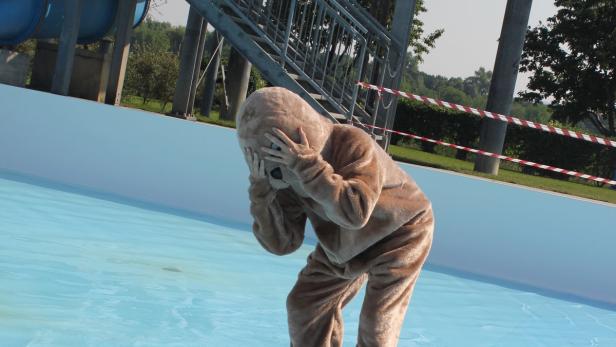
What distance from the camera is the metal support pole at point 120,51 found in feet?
41.2

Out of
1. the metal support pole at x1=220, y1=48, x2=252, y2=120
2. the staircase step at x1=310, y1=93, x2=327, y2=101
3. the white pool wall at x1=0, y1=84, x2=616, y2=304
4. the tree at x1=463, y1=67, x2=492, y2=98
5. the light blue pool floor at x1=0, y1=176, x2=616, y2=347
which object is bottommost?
A: the light blue pool floor at x1=0, y1=176, x2=616, y2=347

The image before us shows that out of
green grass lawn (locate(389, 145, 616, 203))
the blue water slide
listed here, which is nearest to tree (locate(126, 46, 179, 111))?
the blue water slide

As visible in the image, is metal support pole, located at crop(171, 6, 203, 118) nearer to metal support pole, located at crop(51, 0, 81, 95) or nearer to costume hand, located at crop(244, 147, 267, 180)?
metal support pole, located at crop(51, 0, 81, 95)

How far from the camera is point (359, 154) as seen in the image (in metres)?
2.93

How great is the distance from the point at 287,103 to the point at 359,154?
31 cm

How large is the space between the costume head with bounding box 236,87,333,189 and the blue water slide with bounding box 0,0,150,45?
9.86m

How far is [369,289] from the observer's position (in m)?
3.11

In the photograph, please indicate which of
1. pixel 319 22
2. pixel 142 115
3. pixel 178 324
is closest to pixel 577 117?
pixel 319 22

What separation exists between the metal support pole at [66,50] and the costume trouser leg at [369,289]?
9.08 metres

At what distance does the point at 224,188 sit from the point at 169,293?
378cm

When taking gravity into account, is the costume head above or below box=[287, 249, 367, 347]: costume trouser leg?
above

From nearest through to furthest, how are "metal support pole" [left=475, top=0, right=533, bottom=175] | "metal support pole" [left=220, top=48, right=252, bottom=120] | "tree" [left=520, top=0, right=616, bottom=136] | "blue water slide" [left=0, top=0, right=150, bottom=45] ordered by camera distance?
"blue water slide" [left=0, top=0, right=150, bottom=45] < "metal support pole" [left=475, top=0, right=533, bottom=175] < "metal support pole" [left=220, top=48, right=252, bottom=120] < "tree" [left=520, top=0, right=616, bottom=136]

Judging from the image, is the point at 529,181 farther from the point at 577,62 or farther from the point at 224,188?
the point at 577,62

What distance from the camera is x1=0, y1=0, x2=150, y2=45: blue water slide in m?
11.8
